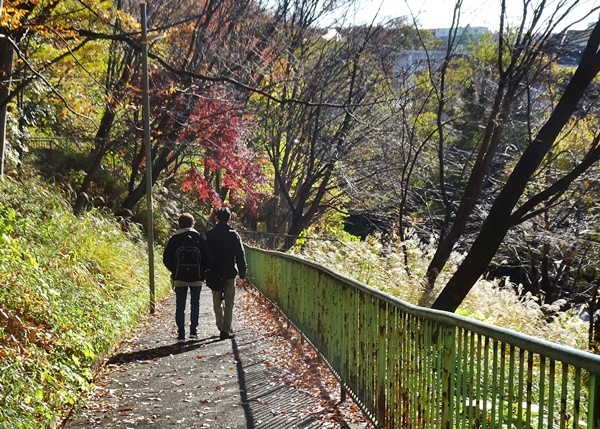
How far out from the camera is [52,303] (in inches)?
306

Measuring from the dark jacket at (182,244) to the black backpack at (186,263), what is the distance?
5 cm

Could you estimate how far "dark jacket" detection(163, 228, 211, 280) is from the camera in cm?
1057

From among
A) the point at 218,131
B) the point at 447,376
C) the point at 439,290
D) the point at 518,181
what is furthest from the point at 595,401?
the point at 218,131

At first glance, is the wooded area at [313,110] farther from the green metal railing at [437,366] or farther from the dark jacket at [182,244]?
the green metal railing at [437,366]

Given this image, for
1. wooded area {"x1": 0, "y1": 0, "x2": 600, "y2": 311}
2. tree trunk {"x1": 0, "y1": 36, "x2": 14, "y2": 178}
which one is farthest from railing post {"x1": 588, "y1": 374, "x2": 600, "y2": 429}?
tree trunk {"x1": 0, "y1": 36, "x2": 14, "y2": 178}

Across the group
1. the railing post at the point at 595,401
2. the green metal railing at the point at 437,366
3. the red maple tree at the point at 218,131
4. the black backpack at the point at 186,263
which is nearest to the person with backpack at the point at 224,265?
the black backpack at the point at 186,263

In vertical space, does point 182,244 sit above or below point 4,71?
below

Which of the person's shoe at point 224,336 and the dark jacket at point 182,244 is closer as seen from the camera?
the dark jacket at point 182,244

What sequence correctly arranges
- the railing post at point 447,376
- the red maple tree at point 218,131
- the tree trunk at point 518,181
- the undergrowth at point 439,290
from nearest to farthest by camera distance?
the railing post at point 447,376 < the tree trunk at point 518,181 < the undergrowth at point 439,290 < the red maple tree at point 218,131

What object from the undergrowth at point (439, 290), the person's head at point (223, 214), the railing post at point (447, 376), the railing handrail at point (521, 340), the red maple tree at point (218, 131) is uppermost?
the red maple tree at point (218, 131)

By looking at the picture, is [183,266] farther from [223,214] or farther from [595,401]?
[595,401]

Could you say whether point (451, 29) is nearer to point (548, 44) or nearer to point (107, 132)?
point (548, 44)

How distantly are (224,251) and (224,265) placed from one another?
218 millimetres

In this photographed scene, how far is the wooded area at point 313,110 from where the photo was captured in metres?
14.4
